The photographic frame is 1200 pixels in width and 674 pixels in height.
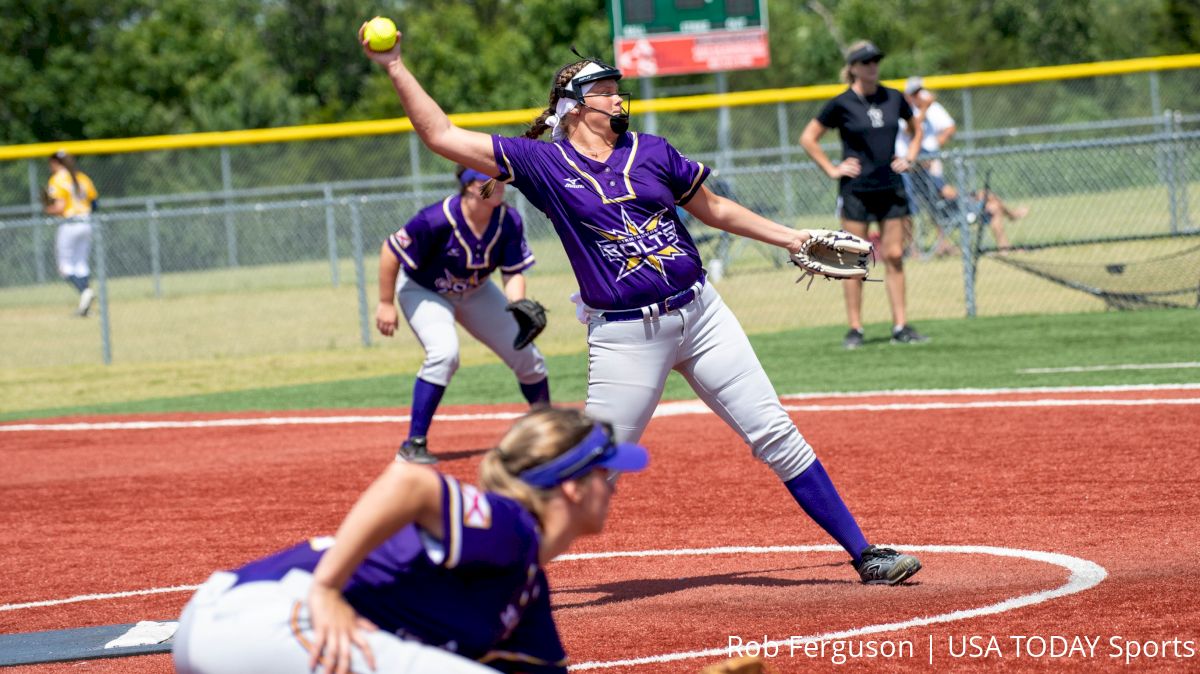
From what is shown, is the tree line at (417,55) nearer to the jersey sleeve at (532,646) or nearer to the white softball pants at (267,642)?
the jersey sleeve at (532,646)

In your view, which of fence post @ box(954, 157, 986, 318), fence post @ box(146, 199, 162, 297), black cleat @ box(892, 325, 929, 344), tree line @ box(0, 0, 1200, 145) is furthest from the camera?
tree line @ box(0, 0, 1200, 145)

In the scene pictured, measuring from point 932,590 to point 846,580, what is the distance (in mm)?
420

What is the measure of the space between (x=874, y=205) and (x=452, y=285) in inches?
187

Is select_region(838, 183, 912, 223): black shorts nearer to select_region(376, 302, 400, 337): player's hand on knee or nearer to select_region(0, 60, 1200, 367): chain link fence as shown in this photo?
select_region(0, 60, 1200, 367): chain link fence

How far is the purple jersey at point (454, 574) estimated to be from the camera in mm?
3338

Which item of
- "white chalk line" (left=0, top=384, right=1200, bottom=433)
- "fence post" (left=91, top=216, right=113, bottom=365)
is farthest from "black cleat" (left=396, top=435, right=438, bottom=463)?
"fence post" (left=91, top=216, right=113, bottom=365)

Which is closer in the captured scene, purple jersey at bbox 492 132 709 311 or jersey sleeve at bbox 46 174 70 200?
purple jersey at bbox 492 132 709 311

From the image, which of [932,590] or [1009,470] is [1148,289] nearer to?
[1009,470]

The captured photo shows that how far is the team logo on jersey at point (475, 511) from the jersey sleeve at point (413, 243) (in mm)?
6019

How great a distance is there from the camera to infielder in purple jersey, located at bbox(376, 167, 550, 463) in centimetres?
933

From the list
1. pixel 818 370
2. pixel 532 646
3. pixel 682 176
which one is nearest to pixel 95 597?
pixel 682 176

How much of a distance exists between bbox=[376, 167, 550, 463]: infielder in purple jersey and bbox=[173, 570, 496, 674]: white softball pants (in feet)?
19.1

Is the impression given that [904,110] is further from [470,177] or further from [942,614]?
[942,614]

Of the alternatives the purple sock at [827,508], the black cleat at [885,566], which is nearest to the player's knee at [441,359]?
the purple sock at [827,508]
